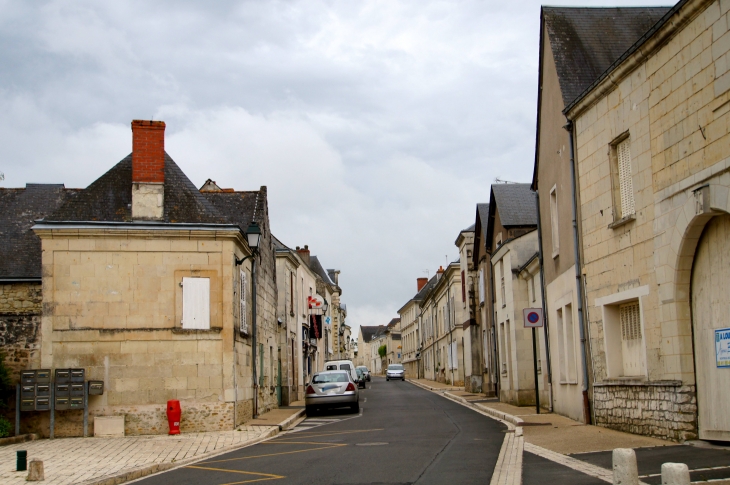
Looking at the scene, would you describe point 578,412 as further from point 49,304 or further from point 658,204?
A: point 49,304

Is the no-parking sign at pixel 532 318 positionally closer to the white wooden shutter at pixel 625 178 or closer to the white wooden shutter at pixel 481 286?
the white wooden shutter at pixel 625 178

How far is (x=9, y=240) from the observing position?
1973 cm

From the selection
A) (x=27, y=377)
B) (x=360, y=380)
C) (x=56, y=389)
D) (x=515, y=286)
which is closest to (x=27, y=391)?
(x=27, y=377)

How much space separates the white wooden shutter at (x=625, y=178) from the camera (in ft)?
43.3

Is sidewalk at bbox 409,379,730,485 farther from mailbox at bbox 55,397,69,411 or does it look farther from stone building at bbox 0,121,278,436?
mailbox at bbox 55,397,69,411

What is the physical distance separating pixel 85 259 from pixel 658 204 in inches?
479

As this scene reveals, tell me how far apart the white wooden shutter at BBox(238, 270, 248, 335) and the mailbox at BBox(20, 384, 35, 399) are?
490cm

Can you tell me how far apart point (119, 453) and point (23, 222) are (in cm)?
943

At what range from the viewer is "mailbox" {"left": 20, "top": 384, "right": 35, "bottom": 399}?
16.0m

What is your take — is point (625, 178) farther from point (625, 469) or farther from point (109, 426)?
point (109, 426)

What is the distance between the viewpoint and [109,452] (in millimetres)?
13609

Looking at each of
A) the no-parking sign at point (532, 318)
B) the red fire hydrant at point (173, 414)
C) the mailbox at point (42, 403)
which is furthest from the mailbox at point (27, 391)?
the no-parking sign at point (532, 318)

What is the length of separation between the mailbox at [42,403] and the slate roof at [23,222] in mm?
3526

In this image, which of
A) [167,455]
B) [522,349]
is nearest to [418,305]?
[522,349]
